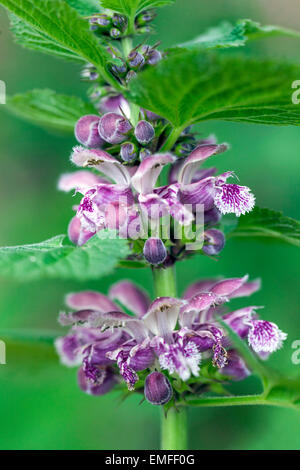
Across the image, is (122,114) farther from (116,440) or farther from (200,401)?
(116,440)

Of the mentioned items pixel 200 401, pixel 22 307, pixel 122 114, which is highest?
pixel 22 307

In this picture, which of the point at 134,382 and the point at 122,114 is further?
the point at 122,114

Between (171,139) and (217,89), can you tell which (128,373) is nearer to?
(171,139)

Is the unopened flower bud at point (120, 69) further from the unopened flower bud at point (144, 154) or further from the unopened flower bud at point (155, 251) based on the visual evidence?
the unopened flower bud at point (155, 251)

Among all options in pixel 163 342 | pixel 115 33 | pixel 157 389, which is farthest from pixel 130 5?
pixel 157 389

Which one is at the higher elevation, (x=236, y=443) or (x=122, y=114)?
(x=122, y=114)

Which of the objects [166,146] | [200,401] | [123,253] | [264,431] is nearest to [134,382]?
[200,401]

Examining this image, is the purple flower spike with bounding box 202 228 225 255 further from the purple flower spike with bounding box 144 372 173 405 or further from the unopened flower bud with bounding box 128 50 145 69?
the unopened flower bud with bounding box 128 50 145 69
